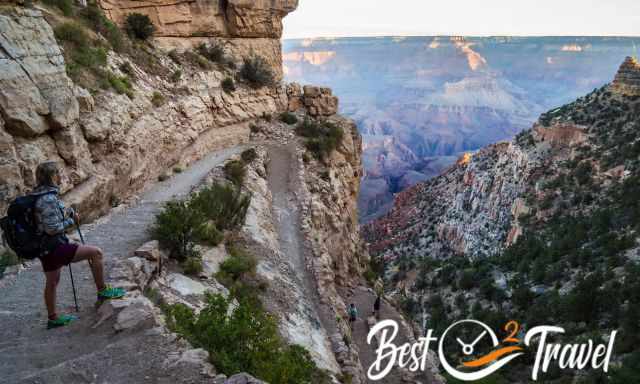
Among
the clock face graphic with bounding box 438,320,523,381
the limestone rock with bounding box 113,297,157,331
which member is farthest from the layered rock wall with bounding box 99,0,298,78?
the clock face graphic with bounding box 438,320,523,381

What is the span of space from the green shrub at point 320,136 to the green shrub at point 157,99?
22.9 feet

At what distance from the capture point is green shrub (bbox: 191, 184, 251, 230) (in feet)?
34.9

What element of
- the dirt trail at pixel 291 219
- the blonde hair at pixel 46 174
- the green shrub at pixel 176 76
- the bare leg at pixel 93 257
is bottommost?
the dirt trail at pixel 291 219

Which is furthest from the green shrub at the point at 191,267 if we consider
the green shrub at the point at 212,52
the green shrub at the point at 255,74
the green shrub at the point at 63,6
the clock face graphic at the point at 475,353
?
the green shrub at the point at 212,52

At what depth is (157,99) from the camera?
14.6m

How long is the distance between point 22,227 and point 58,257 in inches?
20.1

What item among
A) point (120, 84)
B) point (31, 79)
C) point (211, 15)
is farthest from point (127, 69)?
point (211, 15)

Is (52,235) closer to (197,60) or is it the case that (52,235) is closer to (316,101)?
(197,60)

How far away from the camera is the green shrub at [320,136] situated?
780 inches

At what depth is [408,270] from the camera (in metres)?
32.4

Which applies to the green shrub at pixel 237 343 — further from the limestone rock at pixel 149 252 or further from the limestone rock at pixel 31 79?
the limestone rock at pixel 31 79

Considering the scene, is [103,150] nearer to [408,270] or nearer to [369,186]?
[408,270]

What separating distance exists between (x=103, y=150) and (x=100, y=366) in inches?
293

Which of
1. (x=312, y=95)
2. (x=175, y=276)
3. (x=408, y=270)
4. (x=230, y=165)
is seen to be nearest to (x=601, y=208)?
(x=408, y=270)
